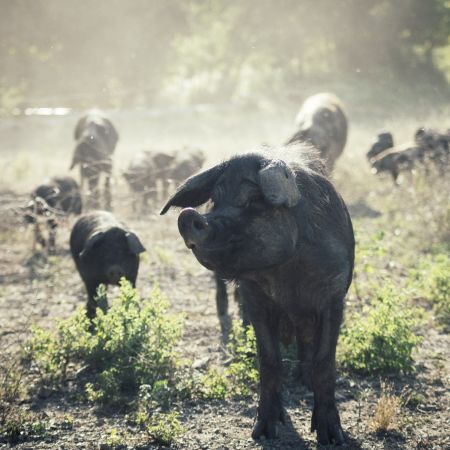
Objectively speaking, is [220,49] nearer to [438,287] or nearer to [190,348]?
[438,287]

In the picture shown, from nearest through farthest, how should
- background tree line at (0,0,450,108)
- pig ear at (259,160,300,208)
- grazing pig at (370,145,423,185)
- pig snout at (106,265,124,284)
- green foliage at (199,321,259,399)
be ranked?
pig ear at (259,160,300,208), green foliage at (199,321,259,399), pig snout at (106,265,124,284), grazing pig at (370,145,423,185), background tree line at (0,0,450,108)

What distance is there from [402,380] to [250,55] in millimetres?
37894

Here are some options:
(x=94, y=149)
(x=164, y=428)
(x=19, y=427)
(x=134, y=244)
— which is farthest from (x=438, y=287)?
(x=94, y=149)

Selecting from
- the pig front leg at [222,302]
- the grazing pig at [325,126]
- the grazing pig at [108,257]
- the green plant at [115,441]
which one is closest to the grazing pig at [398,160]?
the grazing pig at [325,126]

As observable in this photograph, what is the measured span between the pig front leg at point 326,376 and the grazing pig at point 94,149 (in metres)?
8.18

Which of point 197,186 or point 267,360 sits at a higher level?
point 197,186

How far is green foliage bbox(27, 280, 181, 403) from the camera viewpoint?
19.6 ft

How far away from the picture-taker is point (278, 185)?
4113 millimetres

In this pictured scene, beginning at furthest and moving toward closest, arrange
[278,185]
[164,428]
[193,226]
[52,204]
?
[52,204] < [164,428] < [278,185] < [193,226]

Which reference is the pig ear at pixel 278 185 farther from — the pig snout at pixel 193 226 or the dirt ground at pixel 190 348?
the dirt ground at pixel 190 348

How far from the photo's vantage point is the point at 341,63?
1565 inches

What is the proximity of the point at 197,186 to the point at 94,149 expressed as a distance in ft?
34.2

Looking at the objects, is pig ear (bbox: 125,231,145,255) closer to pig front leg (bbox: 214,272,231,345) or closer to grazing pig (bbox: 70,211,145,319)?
grazing pig (bbox: 70,211,145,319)

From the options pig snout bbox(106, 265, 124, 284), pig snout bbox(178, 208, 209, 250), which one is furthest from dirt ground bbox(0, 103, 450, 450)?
pig snout bbox(178, 208, 209, 250)
